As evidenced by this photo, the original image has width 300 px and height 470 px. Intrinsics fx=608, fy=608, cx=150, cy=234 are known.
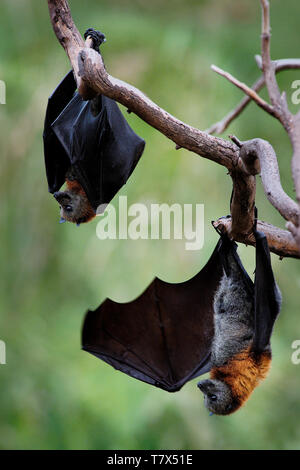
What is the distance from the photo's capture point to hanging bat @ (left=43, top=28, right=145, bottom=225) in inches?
141

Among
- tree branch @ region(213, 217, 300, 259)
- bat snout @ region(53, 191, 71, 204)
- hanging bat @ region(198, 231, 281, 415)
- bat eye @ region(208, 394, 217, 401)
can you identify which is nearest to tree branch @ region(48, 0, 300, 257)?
tree branch @ region(213, 217, 300, 259)

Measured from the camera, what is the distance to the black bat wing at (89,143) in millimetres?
3564

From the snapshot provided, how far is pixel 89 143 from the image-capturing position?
142 inches

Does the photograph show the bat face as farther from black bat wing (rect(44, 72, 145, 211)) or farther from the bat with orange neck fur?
black bat wing (rect(44, 72, 145, 211))

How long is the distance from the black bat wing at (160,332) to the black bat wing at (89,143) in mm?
784

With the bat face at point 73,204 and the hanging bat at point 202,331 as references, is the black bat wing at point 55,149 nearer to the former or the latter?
the bat face at point 73,204

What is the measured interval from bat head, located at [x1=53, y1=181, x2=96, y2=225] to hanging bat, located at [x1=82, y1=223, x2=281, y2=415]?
628mm

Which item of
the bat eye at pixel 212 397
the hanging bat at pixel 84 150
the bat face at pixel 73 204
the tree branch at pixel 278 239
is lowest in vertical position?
the bat eye at pixel 212 397

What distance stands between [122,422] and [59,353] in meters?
1.19

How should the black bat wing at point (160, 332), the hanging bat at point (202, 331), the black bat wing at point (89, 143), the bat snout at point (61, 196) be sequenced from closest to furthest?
the hanging bat at point (202, 331) < the black bat wing at point (89, 143) < the bat snout at point (61, 196) < the black bat wing at point (160, 332)

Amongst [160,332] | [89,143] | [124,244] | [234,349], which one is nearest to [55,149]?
[89,143]

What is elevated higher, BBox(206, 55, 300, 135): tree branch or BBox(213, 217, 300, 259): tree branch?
BBox(206, 55, 300, 135): tree branch

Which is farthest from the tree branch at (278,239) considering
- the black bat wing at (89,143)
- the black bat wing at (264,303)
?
the black bat wing at (89,143)
